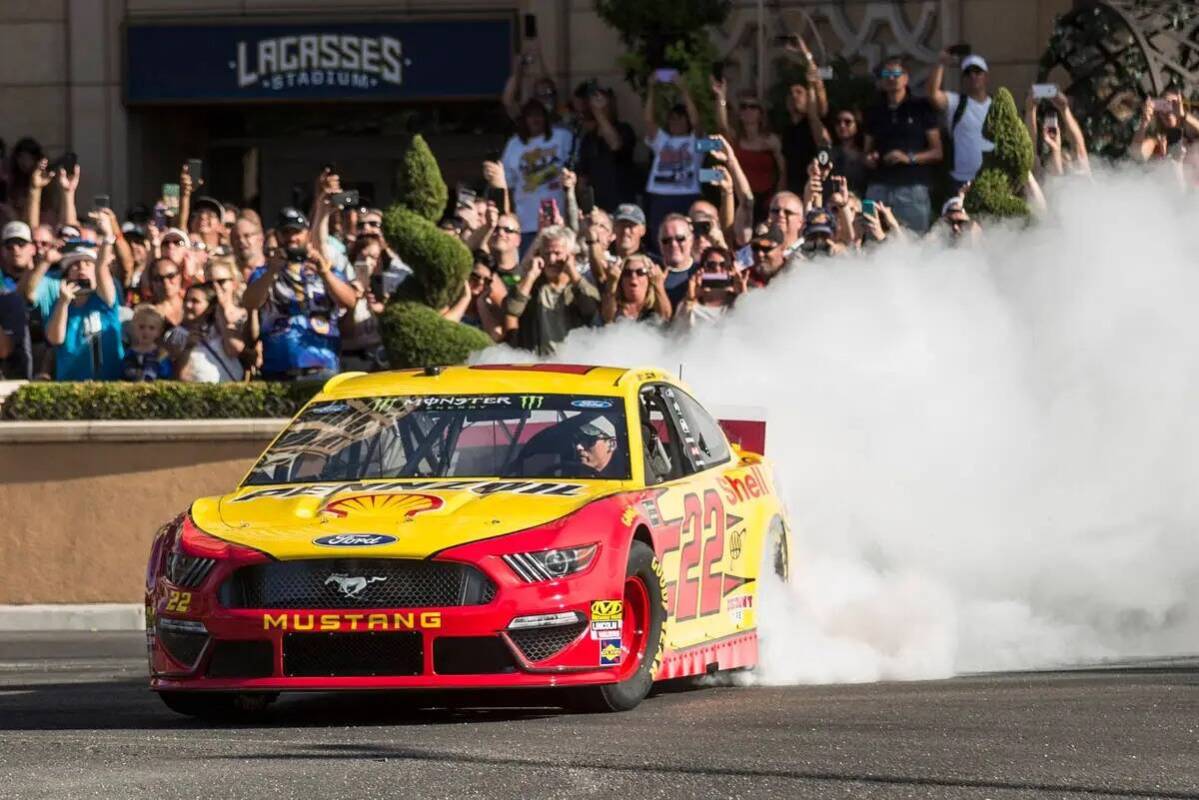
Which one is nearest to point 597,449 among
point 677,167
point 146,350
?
point 146,350

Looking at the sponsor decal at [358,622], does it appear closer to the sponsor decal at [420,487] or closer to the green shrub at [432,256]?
the sponsor decal at [420,487]

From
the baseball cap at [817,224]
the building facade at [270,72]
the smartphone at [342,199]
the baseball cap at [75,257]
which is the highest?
the building facade at [270,72]

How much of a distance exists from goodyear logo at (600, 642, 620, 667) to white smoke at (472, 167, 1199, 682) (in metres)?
3.61

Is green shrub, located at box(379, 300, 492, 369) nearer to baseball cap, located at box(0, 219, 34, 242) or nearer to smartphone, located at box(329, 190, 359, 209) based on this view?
smartphone, located at box(329, 190, 359, 209)

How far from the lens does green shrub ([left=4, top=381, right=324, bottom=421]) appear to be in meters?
16.4

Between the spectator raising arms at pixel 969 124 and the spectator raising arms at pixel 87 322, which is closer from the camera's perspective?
the spectator raising arms at pixel 87 322

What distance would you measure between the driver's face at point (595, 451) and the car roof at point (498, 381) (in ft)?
1.07

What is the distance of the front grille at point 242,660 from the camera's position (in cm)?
912

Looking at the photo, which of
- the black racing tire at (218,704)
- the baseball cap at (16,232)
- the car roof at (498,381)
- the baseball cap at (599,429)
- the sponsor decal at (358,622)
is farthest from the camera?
the baseball cap at (16,232)

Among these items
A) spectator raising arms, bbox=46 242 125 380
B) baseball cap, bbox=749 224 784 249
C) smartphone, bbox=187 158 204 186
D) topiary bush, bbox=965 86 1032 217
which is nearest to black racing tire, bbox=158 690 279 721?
baseball cap, bbox=749 224 784 249

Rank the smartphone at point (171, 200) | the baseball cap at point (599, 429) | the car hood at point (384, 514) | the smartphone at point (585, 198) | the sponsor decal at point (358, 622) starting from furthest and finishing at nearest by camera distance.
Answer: the smartphone at point (585, 198)
the smartphone at point (171, 200)
the baseball cap at point (599, 429)
the car hood at point (384, 514)
the sponsor decal at point (358, 622)

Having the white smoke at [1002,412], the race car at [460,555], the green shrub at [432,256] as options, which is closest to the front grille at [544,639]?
the race car at [460,555]

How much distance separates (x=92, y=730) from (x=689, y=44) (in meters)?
14.6

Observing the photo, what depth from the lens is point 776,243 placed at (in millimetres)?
16344
